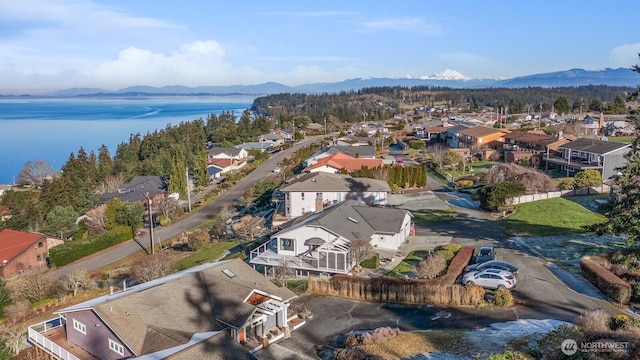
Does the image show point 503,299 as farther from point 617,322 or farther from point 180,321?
point 180,321

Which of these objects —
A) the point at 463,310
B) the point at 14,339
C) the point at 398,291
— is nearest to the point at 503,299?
the point at 463,310

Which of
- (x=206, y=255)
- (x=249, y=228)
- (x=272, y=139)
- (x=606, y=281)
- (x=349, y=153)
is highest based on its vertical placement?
(x=349, y=153)

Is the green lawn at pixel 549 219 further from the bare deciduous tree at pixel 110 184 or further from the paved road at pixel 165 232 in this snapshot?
the bare deciduous tree at pixel 110 184

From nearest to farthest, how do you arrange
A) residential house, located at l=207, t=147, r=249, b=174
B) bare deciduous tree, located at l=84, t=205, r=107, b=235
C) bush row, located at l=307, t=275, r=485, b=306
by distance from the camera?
bush row, located at l=307, t=275, r=485, b=306 → bare deciduous tree, located at l=84, t=205, r=107, b=235 → residential house, located at l=207, t=147, r=249, b=174

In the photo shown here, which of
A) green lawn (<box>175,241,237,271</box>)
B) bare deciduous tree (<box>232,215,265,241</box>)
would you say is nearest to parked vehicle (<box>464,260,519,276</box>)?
green lawn (<box>175,241,237,271</box>)

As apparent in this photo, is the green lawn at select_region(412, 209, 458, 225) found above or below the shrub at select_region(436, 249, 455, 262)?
below

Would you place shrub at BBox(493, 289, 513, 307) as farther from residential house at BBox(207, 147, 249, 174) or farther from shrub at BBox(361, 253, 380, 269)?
residential house at BBox(207, 147, 249, 174)

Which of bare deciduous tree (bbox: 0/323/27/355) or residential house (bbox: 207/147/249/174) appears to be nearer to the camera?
bare deciduous tree (bbox: 0/323/27/355)
